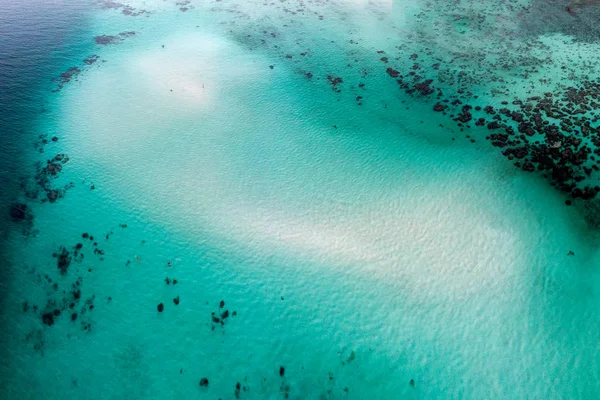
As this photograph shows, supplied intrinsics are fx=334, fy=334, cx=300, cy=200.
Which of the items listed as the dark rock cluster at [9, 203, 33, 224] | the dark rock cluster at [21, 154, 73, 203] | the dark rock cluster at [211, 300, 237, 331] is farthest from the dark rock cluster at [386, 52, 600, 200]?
the dark rock cluster at [9, 203, 33, 224]

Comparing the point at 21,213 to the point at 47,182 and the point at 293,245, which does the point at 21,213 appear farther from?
the point at 293,245

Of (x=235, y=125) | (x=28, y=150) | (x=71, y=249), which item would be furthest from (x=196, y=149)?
(x=28, y=150)

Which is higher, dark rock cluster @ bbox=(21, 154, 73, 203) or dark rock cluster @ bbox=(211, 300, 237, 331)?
dark rock cluster @ bbox=(21, 154, 73, 203)

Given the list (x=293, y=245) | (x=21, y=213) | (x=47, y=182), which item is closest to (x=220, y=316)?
(x=293, y=245)

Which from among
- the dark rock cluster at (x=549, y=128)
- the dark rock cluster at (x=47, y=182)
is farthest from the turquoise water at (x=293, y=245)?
the dark rock cluster at (x=549, y=128)

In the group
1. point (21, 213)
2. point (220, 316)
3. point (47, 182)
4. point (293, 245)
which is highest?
point (47, 182)

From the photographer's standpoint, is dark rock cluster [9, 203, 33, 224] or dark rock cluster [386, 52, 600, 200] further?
dark rock cluster [386, 52, 600, 200]

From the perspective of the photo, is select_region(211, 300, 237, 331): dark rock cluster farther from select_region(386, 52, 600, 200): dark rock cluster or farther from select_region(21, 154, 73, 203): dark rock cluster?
select_region(386, 52, 600, 200): dark rock cluster

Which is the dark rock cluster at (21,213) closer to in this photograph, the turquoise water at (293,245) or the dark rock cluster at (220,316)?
the turquoise water at (293,245)
